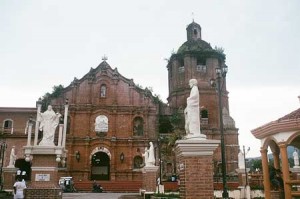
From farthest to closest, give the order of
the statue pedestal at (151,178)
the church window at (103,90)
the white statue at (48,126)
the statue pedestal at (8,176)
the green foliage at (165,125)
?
the green foliage at (165,125), the church window at (103,90), the statue pedestal at (8,176), the statue pedestal at (151,178), the white statue at (48,126)

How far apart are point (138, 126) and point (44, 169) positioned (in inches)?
910

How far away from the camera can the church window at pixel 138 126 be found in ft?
119

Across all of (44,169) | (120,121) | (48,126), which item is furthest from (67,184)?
(44,169)

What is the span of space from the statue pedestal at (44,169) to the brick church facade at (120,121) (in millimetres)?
20086

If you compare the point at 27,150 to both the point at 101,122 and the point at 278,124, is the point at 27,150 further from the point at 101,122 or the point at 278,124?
the point at 101,122

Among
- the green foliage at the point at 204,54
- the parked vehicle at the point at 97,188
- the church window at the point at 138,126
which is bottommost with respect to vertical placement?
the parked vehicle at the point at 97,188

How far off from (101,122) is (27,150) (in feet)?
73.0

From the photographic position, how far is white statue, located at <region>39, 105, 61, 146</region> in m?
14.2

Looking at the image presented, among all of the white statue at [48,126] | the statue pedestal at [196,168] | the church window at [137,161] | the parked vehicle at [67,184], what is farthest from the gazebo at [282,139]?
the church window at [137,161]

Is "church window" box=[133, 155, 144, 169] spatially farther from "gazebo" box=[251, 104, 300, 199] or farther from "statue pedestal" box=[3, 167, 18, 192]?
"gazebo" box=[251, 104, 300, 199]

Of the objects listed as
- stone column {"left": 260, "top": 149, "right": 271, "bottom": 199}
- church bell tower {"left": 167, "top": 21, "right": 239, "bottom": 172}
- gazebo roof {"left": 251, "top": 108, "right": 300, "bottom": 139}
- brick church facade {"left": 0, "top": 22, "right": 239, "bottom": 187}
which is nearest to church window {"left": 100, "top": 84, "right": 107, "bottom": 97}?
brick church facade {"left": 0, "top": 22, "right": 239, "bottom": 187}

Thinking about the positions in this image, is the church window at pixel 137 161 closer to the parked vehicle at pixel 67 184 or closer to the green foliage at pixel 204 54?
the parked vehicle at pixel 67 184

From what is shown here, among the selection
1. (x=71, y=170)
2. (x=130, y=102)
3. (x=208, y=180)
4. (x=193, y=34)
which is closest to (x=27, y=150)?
(x=208, y=180)

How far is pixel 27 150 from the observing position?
13.6 meters
